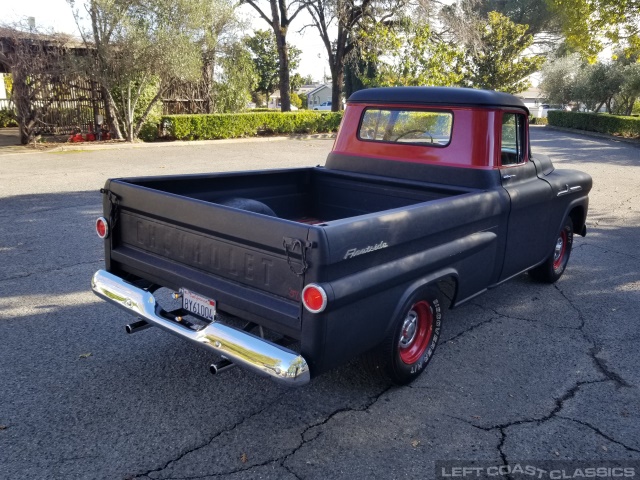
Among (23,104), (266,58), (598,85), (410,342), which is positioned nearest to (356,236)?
(410,342)

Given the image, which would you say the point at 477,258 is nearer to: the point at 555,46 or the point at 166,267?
the point at 166,267

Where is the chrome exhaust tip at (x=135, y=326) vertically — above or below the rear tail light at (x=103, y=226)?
below

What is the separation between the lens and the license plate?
10.6 ft

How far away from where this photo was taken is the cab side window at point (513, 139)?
14.8 ft

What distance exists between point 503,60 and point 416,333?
36.0 m

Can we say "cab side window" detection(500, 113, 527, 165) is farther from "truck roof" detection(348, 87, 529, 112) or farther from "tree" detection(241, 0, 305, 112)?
"tree" detection(241, 0, 305, 112)

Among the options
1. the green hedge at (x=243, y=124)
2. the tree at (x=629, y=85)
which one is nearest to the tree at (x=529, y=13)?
the tree at (x=629, y=85)

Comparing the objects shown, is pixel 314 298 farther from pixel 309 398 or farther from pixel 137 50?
pixel 137 50

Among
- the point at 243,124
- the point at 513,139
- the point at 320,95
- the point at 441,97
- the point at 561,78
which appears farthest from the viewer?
the point at 320,95

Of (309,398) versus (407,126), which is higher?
(407,126)

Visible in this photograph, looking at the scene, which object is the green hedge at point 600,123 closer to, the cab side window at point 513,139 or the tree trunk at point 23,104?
the cab side window at point 513,139

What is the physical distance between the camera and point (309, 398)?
3.44 m

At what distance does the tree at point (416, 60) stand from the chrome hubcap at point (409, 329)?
1637cm

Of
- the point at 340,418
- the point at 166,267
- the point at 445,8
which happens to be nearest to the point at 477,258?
the point at 340,418
